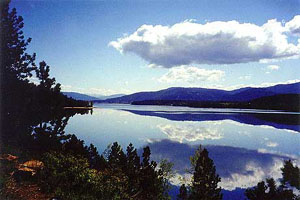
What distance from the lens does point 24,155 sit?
2128 cm

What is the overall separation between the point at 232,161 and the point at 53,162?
4069 centimetres

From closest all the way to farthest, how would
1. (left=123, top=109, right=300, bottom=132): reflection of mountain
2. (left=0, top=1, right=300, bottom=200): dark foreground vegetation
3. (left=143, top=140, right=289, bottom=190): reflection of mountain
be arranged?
(left=0, top=1, right=300, bottom=200): dark foreground vegetation
(left=143, top=140, right=289, bottom=190): reflection of mountain
(left=123, top=109, right=300, bottom=132): reflection of mountain

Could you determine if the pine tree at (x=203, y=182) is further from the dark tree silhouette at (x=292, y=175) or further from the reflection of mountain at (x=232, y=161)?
the reflection of mountain at (x=232, y=161)

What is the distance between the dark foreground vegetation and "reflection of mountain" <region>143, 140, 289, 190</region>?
48.2 ft

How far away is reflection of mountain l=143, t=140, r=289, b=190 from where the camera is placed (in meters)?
39.4

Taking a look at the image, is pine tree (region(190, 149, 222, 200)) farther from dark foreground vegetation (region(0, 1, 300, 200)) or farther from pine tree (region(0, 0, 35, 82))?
pine tree (region(0, 0, 35, 82))

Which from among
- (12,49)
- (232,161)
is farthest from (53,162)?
(232,161)

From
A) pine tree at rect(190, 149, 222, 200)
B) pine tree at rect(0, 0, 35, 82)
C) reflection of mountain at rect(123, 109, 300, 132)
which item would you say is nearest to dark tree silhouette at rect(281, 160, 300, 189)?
pine tree at rect(190, 149, 222, 200)

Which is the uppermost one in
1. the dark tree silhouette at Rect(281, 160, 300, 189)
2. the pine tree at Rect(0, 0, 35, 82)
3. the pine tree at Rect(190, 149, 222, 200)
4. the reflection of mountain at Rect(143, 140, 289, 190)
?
the pine tree at Rect(0, 0, 35, 82)

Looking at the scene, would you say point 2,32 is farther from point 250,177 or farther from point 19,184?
point 250,177

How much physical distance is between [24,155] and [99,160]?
22.4ft

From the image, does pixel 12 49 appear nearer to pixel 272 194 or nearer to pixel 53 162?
pixel 53 162

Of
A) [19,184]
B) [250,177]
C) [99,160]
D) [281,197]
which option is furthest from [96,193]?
[250,177]

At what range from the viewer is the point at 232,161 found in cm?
4969
